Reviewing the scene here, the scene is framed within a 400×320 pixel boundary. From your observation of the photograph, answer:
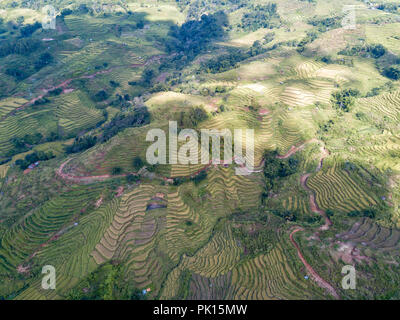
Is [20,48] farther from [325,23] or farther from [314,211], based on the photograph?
[325,23]

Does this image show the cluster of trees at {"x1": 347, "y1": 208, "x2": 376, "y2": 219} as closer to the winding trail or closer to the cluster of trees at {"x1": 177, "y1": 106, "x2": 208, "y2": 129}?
the winding trail

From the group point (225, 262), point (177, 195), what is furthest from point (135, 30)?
point (225, 262)

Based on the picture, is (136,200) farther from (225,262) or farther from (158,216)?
(225,262)

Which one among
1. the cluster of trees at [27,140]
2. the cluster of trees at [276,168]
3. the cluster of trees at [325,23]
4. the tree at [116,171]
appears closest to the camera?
the tree at [116,171]

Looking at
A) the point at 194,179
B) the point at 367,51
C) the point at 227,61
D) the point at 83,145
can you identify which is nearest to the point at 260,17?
the point at 227,61

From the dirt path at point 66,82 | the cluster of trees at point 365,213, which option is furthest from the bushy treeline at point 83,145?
the cluster of trees at point 365,213

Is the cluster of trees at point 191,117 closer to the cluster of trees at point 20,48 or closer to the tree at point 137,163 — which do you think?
the tree at point 137,163

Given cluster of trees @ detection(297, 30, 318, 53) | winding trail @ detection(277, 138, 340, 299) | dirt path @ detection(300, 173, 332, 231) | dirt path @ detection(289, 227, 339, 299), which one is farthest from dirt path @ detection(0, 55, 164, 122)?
dirt path @ detection(289, 227, 339, 299)

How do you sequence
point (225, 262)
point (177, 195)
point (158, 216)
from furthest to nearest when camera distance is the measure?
point (177, 195) < point (158, 216) < point (225, 262)
